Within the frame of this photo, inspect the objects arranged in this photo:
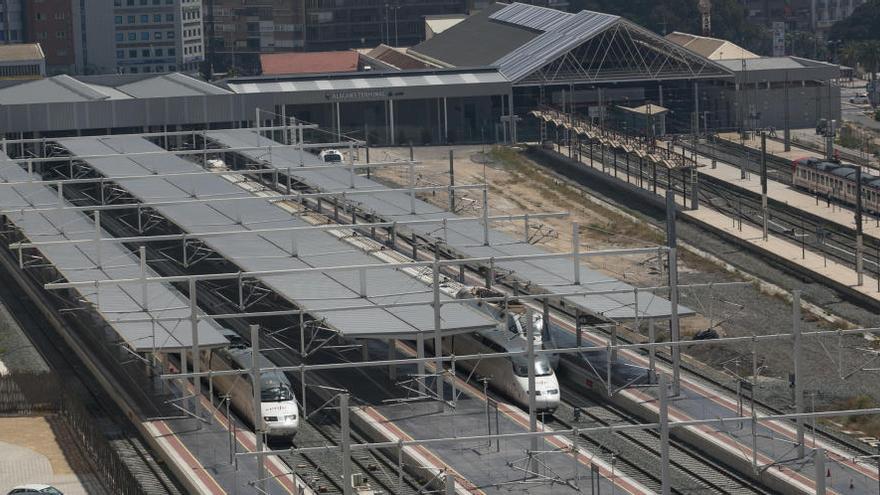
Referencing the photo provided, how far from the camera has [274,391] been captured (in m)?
57.4

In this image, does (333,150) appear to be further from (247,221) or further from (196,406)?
(196,406)

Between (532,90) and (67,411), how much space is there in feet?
205

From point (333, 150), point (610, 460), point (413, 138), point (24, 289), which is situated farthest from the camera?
point (413, 138)

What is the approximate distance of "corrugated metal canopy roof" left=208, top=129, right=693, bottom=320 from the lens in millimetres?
62656

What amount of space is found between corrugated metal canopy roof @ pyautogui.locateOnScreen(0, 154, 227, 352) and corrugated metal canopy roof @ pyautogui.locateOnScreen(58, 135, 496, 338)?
113 inches

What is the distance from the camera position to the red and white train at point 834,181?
94250mm

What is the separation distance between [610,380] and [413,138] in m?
59.4

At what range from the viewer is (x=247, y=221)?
7556 cm

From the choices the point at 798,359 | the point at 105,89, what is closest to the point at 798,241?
the point at 798,359

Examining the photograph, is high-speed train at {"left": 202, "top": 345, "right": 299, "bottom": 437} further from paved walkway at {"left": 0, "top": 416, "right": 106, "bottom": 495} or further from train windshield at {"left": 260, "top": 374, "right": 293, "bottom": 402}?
paved walkway at {"left": 0, "top": 416, "right": 106, "bottom": 495}

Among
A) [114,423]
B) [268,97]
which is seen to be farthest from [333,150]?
[114,423]

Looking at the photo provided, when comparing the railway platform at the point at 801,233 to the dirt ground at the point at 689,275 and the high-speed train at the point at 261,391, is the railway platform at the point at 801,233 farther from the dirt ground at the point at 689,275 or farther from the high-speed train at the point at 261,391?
the high-speed train at the point at 261,391

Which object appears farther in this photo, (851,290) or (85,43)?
(85,43)

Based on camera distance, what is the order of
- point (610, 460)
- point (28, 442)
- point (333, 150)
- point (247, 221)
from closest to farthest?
point (610, 460)
point (28, 442)
point (247, 221)
point (333, 150)
